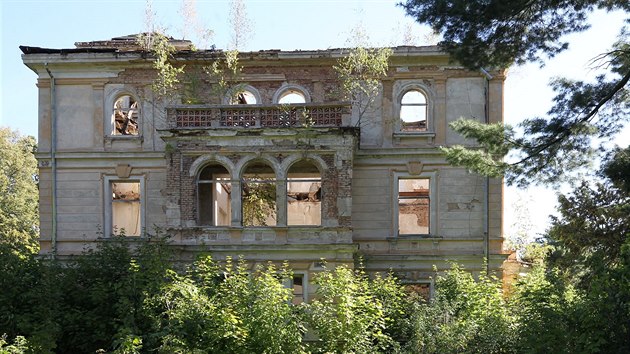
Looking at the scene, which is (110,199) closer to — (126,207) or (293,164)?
(126,207)

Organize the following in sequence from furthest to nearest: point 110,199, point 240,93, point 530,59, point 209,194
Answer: point 240,93, point 110,199, point 209,194, point 530,59

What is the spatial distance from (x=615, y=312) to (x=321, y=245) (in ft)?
26.8

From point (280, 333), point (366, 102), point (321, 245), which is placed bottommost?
point (280, 333)

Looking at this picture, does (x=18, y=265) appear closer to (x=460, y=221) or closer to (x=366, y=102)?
(x=366, y=102)

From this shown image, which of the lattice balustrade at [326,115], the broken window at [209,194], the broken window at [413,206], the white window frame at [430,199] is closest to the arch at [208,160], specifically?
the broken window at [209,194]

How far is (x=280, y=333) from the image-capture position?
14609 mm

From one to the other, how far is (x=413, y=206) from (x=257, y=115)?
5.93m

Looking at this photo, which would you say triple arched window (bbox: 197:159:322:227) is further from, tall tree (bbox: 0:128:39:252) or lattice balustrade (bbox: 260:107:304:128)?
tall tree (bbox: 0:128:39:252)

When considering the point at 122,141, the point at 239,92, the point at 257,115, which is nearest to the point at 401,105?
the point at 257,115

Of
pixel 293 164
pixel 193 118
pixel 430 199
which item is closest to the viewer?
pixel 193 118

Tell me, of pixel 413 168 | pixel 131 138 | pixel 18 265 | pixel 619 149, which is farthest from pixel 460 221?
pixel 18 265

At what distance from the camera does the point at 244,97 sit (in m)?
23.1

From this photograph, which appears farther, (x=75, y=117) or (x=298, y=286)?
(x=75, y=117)

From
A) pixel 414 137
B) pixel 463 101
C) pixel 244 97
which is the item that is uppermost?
pixel 244 97
